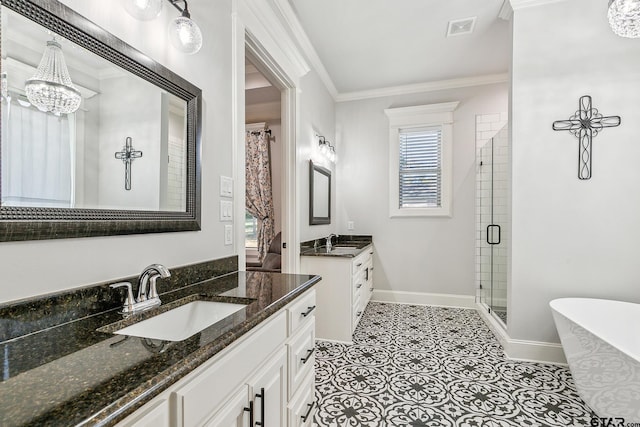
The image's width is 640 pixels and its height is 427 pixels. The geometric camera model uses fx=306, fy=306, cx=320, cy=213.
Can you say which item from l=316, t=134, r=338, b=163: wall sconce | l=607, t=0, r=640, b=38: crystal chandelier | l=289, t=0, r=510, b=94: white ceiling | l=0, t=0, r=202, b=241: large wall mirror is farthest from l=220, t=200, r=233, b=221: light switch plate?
l=607, t=0, r=640, b=38: crystal chandelier

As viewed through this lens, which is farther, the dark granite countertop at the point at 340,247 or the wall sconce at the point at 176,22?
the dark granite countertop at the point at 340,247

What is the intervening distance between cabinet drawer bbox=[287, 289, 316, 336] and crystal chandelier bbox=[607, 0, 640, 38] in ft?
6.84

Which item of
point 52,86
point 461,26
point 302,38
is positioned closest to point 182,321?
point 52,86

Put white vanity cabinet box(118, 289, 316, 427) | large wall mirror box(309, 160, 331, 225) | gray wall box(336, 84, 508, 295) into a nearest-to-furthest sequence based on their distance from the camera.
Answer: white vanity cabinet box(118, 289, 316, 427), large wall mirror box(309, 160, 331, 225), gray wall box(336, 84, 508, 295)

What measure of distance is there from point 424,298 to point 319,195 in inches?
78.5

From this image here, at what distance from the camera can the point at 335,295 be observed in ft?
9.39

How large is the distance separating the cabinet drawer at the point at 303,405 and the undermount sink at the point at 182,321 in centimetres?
50

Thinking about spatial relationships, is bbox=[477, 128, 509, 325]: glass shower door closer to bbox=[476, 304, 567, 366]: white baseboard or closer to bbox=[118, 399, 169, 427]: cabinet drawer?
bbox=[476, 304, 567, 366]: white baseboard

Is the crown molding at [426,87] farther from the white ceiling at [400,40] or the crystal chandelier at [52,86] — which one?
the crystal chandelier at [52,86]

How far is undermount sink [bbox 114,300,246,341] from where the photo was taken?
1.02 meters

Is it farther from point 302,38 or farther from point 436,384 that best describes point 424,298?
point 302,38

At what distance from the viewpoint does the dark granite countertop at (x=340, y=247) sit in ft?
9.57

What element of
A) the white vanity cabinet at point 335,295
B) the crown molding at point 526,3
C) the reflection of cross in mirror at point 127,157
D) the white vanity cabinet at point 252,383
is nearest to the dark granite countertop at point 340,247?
the white vanity cabinet at point 335,295

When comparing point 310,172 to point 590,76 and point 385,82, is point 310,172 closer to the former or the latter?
point 385,82
